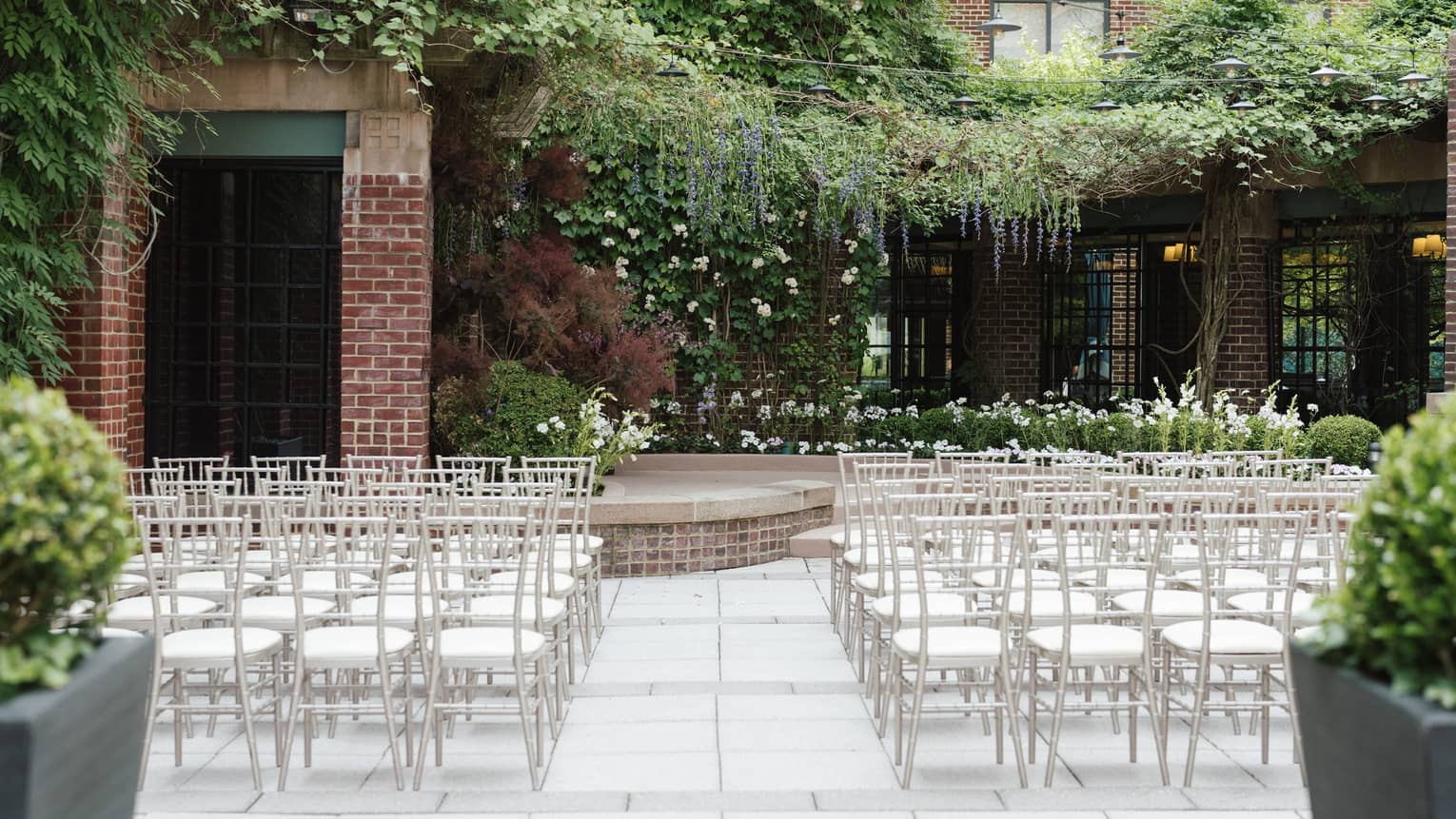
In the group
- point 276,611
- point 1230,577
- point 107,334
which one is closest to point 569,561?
point 276,611

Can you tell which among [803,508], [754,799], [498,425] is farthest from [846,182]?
[754,799]

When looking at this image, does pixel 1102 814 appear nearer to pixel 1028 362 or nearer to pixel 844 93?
pixel 844 93

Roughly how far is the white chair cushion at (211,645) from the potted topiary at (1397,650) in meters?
3.08

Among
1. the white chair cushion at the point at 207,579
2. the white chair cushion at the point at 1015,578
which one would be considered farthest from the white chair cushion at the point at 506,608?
the white chair cushion at the point at 1015,578

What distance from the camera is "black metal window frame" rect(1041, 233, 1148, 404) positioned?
14352 millimetres

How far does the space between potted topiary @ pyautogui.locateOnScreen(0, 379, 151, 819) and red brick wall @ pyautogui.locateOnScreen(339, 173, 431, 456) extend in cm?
551

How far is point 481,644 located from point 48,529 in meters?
2.00

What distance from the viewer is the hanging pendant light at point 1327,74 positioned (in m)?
9.68

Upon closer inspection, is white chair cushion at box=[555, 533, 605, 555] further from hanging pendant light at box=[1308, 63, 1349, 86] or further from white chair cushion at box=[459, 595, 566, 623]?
hanging pendant light at box=[1308, 63, 1349, 86]

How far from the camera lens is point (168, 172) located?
838cm

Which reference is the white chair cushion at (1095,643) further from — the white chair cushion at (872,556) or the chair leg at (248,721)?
the chair leg at (248,721)

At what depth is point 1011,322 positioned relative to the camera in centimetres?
1434

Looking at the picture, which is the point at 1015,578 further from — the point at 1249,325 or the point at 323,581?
the point at 1249,325

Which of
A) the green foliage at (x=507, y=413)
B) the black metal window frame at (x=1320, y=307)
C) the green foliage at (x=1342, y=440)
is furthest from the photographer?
the black metal window frame at (x=1320, y=307)
